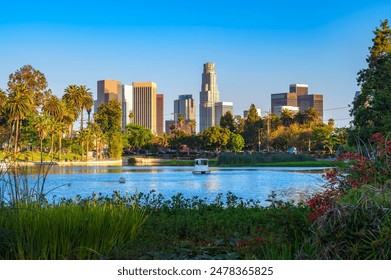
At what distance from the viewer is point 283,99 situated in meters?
193

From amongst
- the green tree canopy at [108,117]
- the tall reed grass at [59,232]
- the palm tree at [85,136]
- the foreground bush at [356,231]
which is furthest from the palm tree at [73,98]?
the foreground bush at [356,231]

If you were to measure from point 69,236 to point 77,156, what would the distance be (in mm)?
77747

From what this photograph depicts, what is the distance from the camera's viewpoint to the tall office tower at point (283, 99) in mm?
191000

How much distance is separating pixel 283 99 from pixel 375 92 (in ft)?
548

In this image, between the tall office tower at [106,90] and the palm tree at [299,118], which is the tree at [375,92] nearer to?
the palm tree at [299,118]

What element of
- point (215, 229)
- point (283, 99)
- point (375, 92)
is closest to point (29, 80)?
point (375, 92)

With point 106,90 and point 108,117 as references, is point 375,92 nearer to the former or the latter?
point 108,117

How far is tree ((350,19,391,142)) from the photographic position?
1069 inches

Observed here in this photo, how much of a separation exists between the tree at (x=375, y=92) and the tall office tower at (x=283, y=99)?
156190 mm

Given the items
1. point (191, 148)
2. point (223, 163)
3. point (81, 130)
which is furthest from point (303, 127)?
point (81, 130)

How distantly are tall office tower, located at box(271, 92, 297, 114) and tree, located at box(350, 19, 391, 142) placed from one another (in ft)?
512

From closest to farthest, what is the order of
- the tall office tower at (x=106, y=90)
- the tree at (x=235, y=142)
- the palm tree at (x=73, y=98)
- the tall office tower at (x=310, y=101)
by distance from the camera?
the tree at (x=235, y=142) < the palm tree at (x=73, y=98) < the tall office tower at (x=106, y=90) < the tall office tower at (x=310, y=101)

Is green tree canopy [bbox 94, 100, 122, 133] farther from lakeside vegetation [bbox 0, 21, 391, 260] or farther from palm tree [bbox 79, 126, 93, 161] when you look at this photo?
lakeside vegetation [bbox 0, 21, 391, 260]
